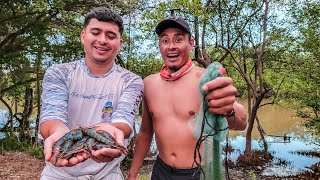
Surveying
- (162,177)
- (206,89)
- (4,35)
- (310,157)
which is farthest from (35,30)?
(310,157)

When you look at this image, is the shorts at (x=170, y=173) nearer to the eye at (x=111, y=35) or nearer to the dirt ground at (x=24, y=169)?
the eye at (x=111, y=35)

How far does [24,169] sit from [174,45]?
8.62 m

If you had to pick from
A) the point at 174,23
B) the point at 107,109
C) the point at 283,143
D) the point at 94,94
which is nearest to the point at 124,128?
the point at 107,109

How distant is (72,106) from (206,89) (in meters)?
1.03

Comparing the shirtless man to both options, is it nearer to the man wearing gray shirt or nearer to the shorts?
the shorts

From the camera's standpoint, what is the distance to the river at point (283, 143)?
14.4m

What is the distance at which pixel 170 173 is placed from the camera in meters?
2.89

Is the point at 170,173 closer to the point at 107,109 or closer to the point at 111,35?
the point at 107,109

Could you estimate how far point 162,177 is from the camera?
2.94 m

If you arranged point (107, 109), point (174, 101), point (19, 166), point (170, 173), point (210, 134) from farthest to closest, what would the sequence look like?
point (19, 166), point (174, 101), point (170, 173), point (107, 109), point (210, 134)

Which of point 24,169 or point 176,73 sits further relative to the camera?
point 24,169

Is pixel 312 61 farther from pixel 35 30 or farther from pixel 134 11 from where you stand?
pixel 35 30

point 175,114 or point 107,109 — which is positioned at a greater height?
point 107,109

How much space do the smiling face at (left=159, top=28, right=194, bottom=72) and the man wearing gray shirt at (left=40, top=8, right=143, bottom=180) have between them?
19.1 inches
